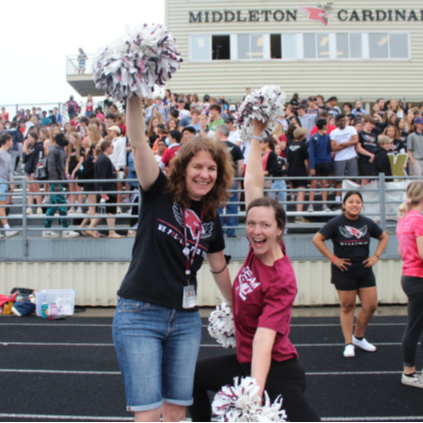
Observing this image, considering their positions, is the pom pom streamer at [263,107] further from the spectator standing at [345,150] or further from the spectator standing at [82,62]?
the spectator standing at [82,62]

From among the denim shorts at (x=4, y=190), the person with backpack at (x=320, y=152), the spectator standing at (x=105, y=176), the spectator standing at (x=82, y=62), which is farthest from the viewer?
the spectator standing at (x=82, y=62)

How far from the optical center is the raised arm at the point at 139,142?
88.6 inches

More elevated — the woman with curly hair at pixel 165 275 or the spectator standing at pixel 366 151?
the spectator standing at pixel 366 151

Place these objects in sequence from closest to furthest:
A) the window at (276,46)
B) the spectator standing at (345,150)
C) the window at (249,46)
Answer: the spectator standing at (345,150) → the window at (249,46) → the window at (276,46)

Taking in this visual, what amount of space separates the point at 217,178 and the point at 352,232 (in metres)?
3.34

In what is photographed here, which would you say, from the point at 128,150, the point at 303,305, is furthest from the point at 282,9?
the point at 303,305

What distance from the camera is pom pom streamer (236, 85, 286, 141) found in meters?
2.98

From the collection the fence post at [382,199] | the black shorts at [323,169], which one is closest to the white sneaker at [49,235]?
the black shorts at [323,169]

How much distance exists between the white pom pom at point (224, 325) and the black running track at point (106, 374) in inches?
68.6

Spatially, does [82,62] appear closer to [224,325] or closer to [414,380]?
[414,380]

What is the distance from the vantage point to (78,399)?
4465 mm

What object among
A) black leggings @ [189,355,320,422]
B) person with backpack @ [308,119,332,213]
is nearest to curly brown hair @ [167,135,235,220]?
black leggings @ [189,355,320,422]

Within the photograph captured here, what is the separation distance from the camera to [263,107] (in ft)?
9.78

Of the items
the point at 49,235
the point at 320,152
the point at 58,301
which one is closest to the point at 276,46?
the point at 320,152
